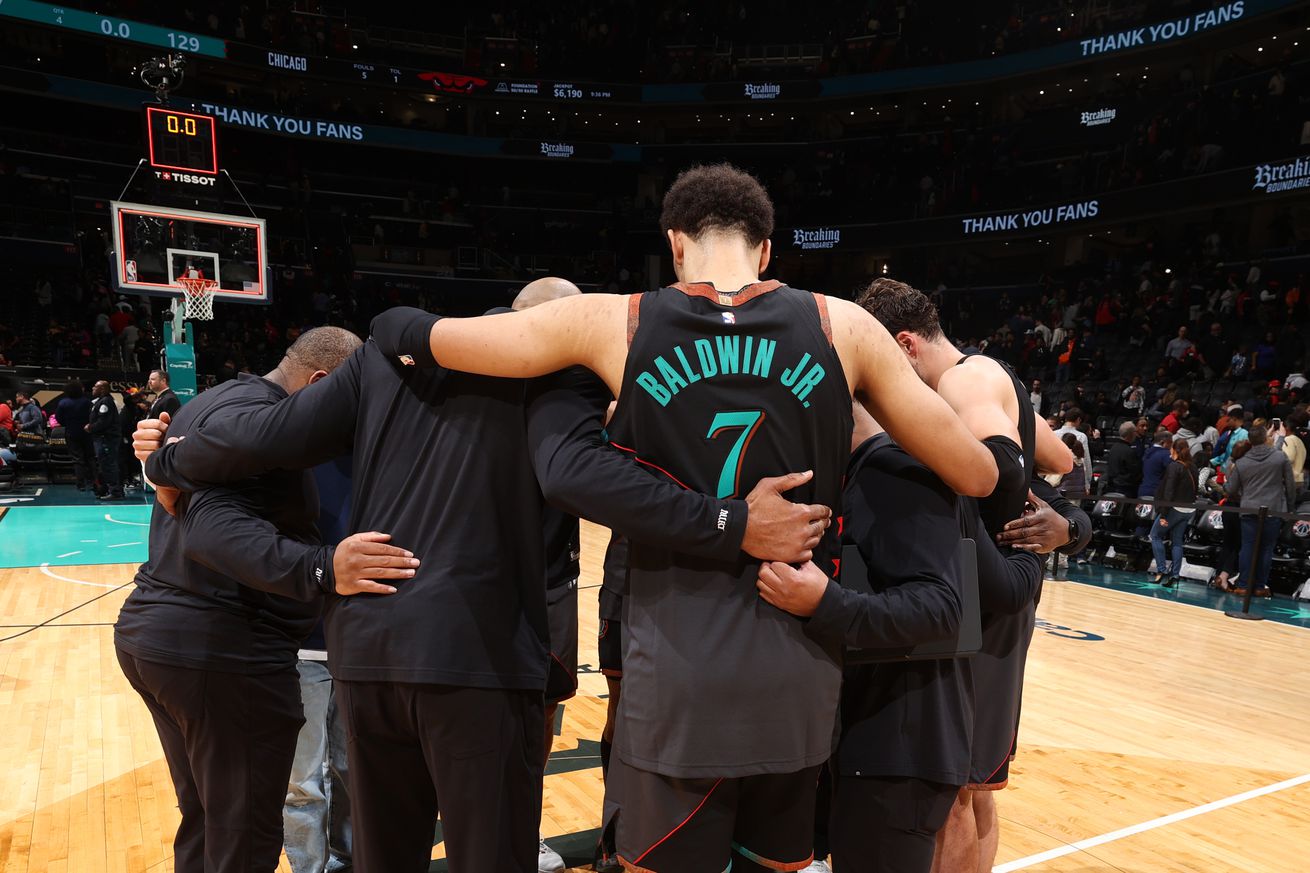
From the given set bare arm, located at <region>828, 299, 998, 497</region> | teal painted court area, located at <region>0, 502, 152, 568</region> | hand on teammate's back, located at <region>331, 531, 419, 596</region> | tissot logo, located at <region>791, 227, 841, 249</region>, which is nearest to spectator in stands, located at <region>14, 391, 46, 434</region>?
teal painted court area, located at <region>0, 502, 152, 568</region>

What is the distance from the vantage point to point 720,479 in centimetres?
162

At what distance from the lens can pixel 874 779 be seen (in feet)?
6.20

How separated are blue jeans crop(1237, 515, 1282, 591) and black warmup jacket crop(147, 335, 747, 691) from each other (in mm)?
9006

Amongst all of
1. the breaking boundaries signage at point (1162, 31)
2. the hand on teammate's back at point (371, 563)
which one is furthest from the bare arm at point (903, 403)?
the breaking boundaries signage at point (1162, 31)

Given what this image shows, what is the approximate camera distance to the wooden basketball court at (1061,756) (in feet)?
11.0

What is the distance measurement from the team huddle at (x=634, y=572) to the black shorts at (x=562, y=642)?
59 cm

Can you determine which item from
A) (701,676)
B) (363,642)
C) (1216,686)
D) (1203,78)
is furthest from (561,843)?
(1203,78)

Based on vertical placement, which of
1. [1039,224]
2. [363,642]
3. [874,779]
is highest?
[1039,224]

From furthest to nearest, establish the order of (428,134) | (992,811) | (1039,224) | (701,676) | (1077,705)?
(428,134)
(1039,224)
(1077,705)
(992,811)
(701,676)

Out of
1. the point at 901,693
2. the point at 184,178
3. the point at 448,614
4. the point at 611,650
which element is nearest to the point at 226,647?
the point at 448,614

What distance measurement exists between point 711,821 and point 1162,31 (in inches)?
844

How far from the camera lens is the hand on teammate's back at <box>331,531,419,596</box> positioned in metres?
1.81

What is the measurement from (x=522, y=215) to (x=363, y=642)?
25578 mm

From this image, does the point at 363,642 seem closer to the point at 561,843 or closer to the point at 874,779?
the point at 874,779
